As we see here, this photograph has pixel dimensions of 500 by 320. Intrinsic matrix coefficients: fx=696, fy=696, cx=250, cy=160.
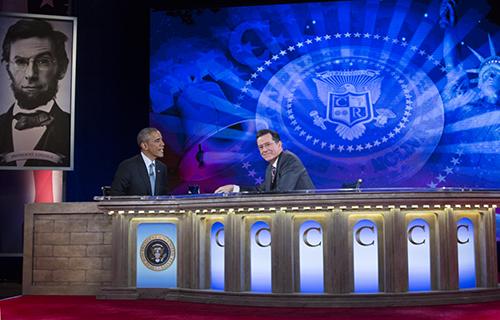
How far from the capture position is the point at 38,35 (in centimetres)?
752

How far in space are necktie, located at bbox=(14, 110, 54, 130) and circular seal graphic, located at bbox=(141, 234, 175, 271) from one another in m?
2.10

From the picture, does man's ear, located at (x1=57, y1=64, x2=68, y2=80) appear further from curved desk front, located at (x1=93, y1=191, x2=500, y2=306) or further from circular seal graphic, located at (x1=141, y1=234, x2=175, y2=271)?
curved desk front, located at (x1=93, y1=191, x2=500, y2=306)

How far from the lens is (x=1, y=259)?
31.1ft

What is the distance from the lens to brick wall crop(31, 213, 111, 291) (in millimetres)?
6660

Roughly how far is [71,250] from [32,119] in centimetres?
161

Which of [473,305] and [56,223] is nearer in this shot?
[473,305]

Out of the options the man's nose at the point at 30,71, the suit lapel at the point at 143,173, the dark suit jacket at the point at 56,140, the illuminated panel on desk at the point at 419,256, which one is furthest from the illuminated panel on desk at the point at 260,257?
the man's nose at the point at 30,71

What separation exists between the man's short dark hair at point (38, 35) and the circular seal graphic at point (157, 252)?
2440 millimetres

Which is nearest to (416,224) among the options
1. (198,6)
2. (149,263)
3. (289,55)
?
(149,263)

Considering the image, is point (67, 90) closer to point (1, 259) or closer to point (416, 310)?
point (1, 259)

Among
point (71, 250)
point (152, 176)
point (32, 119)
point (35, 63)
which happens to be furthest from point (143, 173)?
point (35, 63)

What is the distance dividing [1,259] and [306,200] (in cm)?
571

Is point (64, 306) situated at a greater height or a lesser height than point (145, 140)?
lesser

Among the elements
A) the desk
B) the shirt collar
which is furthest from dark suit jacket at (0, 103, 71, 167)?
the desk
